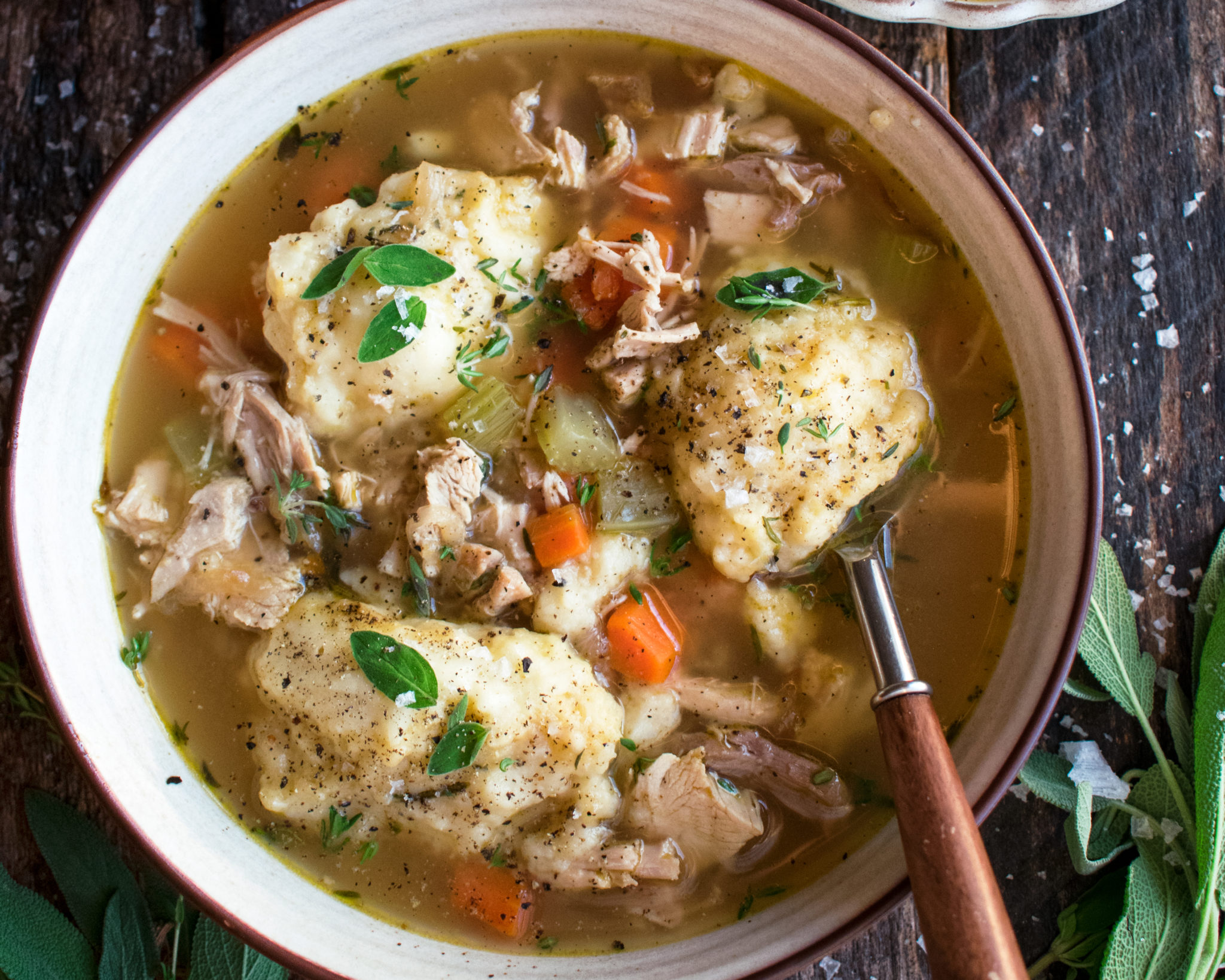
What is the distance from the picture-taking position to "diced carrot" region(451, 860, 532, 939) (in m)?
2.49

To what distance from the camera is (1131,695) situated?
2559 millimetres

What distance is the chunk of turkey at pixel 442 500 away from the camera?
243cm

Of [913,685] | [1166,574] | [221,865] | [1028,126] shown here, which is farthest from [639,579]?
[1028,126]

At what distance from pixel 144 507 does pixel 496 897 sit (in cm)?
135

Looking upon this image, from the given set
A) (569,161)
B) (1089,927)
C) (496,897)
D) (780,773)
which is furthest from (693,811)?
(569,161)

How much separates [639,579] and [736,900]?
85cm

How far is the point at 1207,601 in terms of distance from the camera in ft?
8.75

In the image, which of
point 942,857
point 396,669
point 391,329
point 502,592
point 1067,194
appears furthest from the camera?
point 1067,194

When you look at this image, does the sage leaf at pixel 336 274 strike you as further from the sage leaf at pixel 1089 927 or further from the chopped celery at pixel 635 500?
the sage leaf at pixel 1089 927

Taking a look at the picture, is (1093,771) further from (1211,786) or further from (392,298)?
(392,298)

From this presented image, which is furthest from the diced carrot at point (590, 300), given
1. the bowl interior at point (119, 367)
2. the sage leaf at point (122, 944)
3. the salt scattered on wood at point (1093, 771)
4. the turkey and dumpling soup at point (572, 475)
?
the sage leaf at point (122, 944)

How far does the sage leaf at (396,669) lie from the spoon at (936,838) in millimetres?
1006

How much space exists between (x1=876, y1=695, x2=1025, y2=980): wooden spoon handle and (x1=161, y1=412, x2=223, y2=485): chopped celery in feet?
5.82

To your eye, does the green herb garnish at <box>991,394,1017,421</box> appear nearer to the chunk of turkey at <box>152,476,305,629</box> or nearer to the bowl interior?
the bowl interior
